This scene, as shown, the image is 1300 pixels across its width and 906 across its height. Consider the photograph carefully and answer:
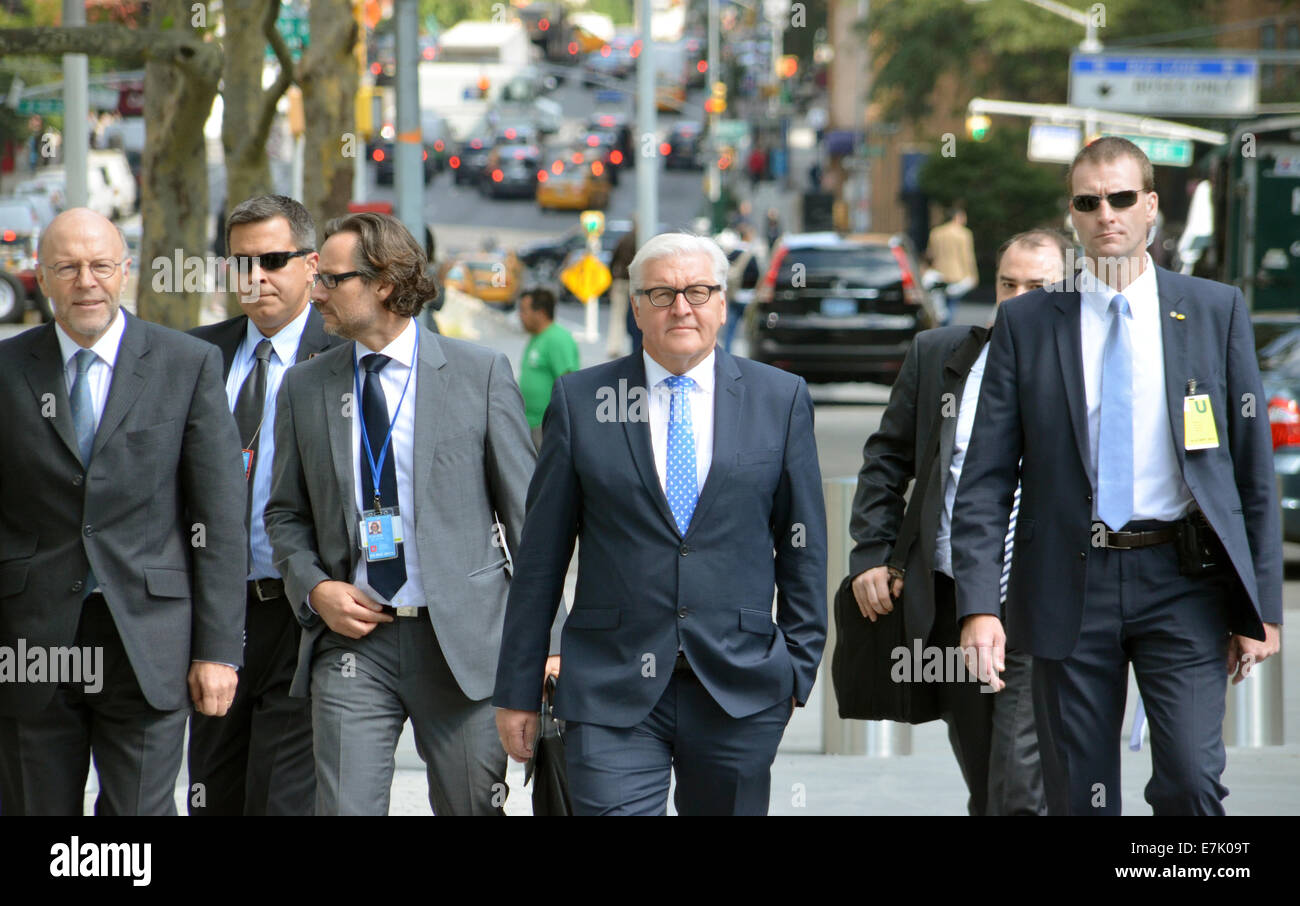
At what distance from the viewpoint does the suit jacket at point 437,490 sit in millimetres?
4750

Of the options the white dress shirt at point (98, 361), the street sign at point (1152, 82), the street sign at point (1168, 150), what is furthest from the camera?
the street sign at point (1168, 150)

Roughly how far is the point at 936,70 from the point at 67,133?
4156cm

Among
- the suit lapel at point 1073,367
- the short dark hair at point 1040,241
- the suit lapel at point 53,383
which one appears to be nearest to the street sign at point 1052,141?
the short dark hair at point 1040,241

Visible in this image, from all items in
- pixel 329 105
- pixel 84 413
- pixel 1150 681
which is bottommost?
pixel 1150 681

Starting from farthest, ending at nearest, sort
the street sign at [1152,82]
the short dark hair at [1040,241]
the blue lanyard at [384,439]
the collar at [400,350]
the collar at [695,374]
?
the street sign at [1152,82]
the short dark hair at [1040,241]
the collar at [400,350]
the blue lanyard at [384,439]
the collar at [695,374]

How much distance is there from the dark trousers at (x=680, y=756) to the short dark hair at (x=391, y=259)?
49.7 inches

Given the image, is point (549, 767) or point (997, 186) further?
point (997, 186)

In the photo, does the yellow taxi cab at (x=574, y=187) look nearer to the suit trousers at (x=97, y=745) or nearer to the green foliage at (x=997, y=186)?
the green foliage at (x=997, y=186)

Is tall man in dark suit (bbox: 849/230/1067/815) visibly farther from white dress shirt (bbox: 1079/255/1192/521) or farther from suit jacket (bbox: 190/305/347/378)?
suit jacket (bbox: 190/305/347/378)

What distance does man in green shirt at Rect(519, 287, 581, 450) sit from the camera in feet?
39.7

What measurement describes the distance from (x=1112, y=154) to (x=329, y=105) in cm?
1103

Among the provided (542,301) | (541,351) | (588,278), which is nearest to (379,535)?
(541,351)

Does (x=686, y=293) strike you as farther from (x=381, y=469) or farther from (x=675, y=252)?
(x=381, y=469)

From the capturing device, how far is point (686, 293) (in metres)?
4.20
